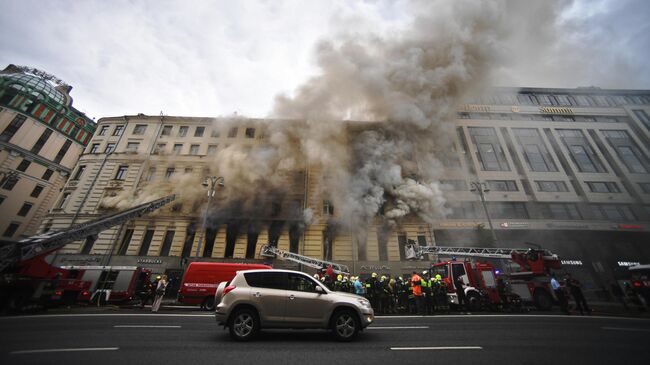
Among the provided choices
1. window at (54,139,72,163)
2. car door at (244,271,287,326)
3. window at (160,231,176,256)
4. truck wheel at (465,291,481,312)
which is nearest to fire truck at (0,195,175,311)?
window at (160,231,176,256)

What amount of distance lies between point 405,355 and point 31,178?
51.6 m

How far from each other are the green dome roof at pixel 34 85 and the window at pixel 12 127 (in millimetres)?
4858

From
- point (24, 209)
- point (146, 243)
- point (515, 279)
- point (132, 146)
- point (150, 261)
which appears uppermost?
point (132, 146)

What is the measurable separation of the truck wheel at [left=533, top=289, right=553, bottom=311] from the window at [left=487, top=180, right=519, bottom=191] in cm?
1861

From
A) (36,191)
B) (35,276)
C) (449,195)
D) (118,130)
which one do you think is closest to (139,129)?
(118,130)

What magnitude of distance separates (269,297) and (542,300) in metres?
17.5

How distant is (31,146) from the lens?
32.2 metres

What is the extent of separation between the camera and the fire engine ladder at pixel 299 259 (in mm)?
19941

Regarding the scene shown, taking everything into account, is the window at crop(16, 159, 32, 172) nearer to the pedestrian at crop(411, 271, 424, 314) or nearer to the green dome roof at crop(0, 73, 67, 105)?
the green dome roof at crop(0, 73, 67, 105)

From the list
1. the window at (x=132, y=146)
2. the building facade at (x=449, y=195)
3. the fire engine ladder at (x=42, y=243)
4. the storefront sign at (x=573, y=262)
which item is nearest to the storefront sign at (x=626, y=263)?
the building facade at (x=449, y=195)

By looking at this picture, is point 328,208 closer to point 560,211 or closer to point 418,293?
point 418,293

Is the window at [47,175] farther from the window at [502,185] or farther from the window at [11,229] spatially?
the window at [502,185]

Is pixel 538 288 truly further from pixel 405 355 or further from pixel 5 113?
pixel 5 113

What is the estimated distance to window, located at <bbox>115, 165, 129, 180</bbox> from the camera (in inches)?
1084
